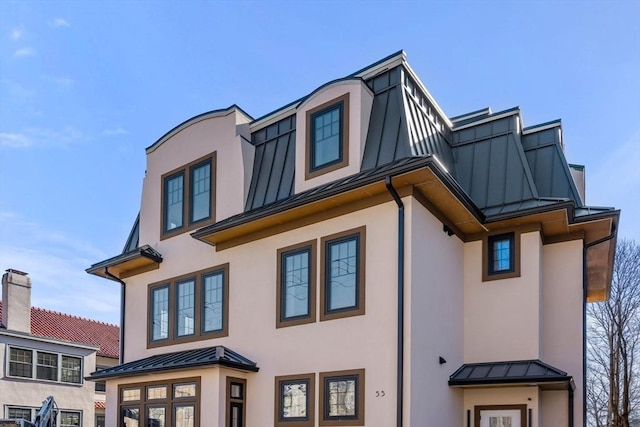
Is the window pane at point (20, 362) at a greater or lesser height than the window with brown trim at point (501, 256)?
lesser

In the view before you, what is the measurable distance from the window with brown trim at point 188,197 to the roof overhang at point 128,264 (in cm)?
63

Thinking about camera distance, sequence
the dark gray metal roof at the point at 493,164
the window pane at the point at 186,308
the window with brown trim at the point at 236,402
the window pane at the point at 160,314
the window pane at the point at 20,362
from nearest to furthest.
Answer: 1. the window with brown trim at the point at 236,402
2. the dark gray metal roof at the point at 493,164
3. the window pane at the point at 186,308
4. the window pane at the point at 160,314
5. the window pane at the point at 20,362

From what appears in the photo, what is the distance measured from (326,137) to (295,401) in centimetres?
532

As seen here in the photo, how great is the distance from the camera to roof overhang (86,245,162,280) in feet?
48.3

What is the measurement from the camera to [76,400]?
27391 millimetres

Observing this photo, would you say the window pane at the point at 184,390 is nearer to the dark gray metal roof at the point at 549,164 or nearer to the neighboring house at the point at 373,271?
the neighboring house at the point at 373,271

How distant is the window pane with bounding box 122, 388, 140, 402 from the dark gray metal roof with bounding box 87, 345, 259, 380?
476mm

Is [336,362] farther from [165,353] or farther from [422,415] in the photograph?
[165,353]

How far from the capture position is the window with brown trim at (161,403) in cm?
1197

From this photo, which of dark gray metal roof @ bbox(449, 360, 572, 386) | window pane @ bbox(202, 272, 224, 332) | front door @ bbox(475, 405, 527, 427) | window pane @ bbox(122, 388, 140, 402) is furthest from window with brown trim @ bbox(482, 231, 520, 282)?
window pane @ bbox(122, 388, 140, 402)

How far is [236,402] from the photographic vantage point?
11852 mm

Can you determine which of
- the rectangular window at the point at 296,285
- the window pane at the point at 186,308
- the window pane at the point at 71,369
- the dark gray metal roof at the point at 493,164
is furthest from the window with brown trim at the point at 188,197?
the window pane at the point at 71,369

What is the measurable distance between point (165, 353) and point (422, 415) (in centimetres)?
691

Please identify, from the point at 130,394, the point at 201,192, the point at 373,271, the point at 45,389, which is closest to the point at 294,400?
the point at 373,271
